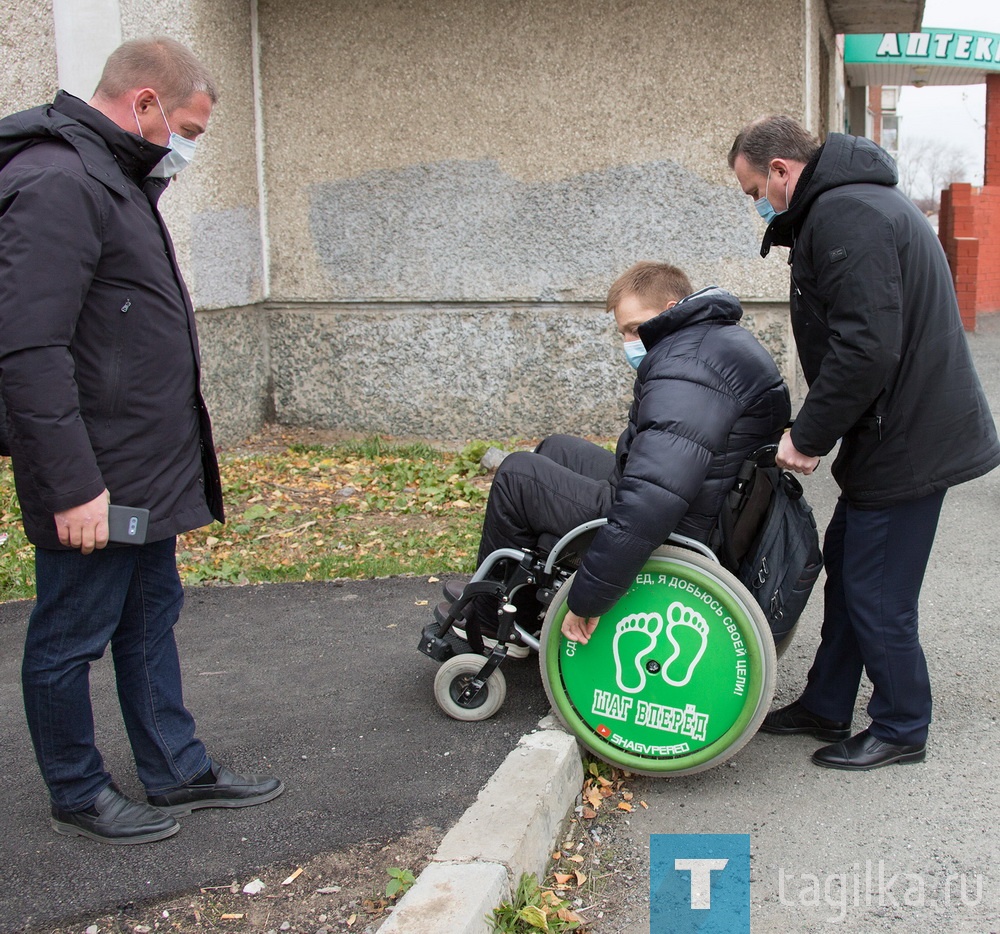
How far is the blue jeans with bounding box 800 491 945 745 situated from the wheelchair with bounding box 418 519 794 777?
25 cm

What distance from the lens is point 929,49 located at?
1400 centimetres

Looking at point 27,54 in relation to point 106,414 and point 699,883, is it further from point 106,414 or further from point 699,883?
point 699,883

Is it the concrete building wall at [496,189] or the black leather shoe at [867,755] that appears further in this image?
the concrete building wall at [496,189]

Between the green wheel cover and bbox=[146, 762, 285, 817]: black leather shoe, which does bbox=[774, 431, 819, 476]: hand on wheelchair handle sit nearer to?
the green wheel cover

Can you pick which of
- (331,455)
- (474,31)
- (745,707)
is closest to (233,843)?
(745,707)

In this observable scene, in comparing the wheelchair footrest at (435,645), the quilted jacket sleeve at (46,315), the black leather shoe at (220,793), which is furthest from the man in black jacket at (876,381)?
the quilted jacket sleeve at (46,315)

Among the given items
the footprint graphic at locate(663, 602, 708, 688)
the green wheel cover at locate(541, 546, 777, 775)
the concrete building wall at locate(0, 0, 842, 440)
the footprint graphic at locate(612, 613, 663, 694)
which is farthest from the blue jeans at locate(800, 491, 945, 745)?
the concrete building wall at locate(0, 0, 842, 440)

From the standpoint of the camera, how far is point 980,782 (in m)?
3.05

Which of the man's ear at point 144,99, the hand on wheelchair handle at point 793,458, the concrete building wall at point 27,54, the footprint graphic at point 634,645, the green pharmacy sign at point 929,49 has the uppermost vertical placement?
the green pharmacy sign at point 929,49

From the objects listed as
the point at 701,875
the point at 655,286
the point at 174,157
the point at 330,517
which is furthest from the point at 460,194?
the point at 701,875

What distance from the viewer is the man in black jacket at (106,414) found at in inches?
Result: 90.7

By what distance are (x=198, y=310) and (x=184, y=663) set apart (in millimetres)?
3504

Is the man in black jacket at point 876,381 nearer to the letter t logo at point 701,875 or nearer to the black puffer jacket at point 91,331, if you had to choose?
the letter t logo at point 701,875

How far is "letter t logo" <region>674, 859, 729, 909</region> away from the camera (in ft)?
8.60
